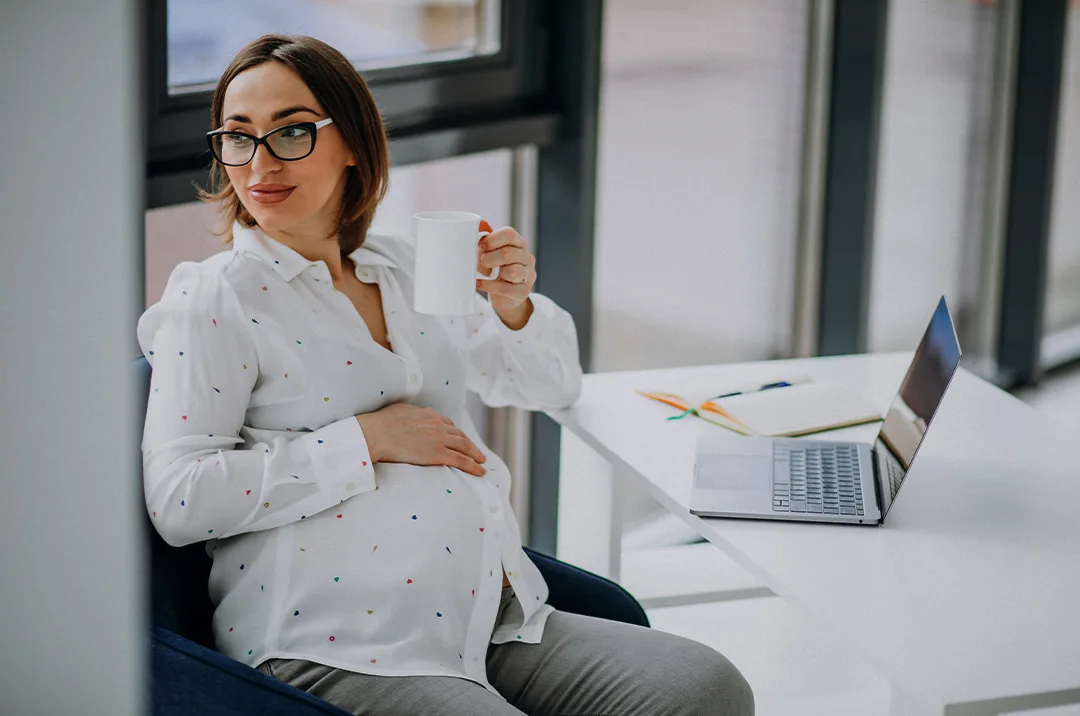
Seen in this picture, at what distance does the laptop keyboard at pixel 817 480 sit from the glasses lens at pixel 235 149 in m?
0.80

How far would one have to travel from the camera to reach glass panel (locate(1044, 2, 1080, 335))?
3.71 meters

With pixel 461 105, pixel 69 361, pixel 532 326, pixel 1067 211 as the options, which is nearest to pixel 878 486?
pixel 532 326

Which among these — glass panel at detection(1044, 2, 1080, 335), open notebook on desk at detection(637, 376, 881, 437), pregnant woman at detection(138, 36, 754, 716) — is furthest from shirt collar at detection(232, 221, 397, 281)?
glass panel at detection(1044, 2, 1080, 335)

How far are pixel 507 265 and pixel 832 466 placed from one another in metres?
0.53

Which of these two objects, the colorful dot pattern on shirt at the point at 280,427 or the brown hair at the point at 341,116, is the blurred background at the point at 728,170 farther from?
the colorful dot pattern on shirt at the point at 280,427

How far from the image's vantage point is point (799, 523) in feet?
4.95

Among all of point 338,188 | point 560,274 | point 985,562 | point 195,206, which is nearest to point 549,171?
point 560,274

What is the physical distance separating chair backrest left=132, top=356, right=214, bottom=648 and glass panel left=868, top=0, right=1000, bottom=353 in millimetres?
2136

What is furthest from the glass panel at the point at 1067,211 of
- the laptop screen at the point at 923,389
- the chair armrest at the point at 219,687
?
the chair armrest at the point at 219,687

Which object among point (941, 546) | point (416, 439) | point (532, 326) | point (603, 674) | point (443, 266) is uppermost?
point (443, 266)

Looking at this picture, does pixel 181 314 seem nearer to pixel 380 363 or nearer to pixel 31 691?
pixel 380 363

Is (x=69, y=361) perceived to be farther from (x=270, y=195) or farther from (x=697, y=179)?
(x=697, y=179)

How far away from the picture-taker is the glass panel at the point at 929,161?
10.5ft

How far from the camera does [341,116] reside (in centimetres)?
148
